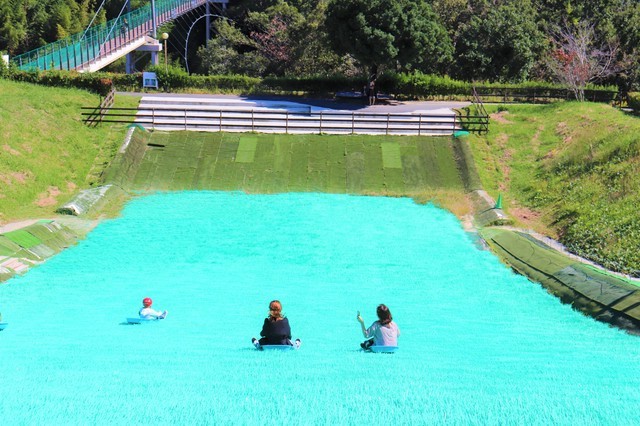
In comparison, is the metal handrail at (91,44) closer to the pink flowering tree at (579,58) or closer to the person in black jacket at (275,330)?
the pink flowering tree at (579,58)

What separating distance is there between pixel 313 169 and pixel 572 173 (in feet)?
38.8

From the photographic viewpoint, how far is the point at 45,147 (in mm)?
33750

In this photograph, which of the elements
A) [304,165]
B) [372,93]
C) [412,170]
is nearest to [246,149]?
[304,165]

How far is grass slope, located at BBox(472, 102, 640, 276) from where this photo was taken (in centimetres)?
2502

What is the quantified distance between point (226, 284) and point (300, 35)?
36.0 metres

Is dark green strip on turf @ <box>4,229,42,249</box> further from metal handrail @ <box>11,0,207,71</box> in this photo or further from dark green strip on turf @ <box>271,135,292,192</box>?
metal handrail @ <box>11,0,207,71</box>

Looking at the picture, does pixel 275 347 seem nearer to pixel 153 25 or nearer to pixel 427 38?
pixel 427 38

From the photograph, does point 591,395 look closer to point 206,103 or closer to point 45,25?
point 206,103

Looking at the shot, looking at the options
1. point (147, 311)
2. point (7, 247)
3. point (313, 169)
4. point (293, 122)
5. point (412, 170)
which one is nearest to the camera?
point (147, 311)

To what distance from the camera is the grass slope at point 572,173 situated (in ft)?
82.1

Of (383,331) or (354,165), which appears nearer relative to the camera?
(383,331)

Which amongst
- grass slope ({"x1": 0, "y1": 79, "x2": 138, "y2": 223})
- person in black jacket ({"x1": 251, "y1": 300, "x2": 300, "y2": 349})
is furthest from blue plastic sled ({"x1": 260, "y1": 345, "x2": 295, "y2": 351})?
grass slope ({"x1": 0, "y1": 79, "x2": 138, "y2": 223})

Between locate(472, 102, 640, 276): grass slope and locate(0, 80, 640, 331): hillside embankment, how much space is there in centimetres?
23

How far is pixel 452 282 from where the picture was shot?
2153 centimetres
